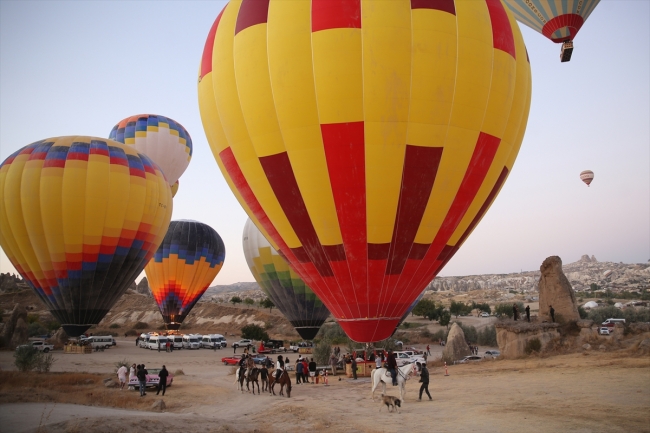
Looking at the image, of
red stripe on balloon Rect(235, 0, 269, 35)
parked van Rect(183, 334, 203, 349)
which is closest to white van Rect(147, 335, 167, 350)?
parked van Rect(183, 334, 203, 349)

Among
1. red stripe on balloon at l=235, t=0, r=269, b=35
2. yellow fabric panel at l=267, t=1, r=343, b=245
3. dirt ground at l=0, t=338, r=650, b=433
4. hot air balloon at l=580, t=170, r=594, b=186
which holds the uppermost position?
hot air balloon at l=580, t=170, r=594, b=186

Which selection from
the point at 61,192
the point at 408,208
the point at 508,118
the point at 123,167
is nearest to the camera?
the point at 408,208

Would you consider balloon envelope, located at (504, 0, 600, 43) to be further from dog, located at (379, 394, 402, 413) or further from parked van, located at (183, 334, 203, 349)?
parked van, located at (183, 334, 203, 349)

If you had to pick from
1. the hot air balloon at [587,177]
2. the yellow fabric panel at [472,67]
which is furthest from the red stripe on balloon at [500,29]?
the hot air balloon at [587,177]

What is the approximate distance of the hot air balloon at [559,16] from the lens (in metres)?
19.0

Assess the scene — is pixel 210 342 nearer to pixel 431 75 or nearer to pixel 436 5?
pixel 431 75

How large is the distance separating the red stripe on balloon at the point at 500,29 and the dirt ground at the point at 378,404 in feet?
22.7

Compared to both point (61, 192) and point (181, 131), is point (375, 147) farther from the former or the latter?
point (181, 131)

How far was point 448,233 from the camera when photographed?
10047mm

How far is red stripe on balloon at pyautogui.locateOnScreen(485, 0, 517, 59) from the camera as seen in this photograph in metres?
9.59

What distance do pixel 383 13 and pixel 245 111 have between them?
3238 mm

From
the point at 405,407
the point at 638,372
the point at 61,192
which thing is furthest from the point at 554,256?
the point at 61,192

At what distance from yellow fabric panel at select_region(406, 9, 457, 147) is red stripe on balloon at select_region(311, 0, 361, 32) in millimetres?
1079

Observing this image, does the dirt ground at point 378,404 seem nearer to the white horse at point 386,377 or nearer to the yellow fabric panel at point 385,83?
the white horse at point 386,377
